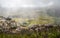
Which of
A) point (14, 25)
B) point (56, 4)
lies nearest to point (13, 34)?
point (14, 25)

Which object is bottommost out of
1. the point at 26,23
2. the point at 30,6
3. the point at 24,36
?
the point at 24,36

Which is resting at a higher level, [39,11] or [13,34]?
[39,11]

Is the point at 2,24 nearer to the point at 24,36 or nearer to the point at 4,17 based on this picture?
the point at 4,17

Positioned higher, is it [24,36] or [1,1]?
[1,1]

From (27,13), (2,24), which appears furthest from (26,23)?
(2,24)

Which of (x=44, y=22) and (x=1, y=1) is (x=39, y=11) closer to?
(x=44, y=22)

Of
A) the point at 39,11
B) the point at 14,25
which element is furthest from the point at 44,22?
the point at 14,25

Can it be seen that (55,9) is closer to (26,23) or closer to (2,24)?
(26,23)
